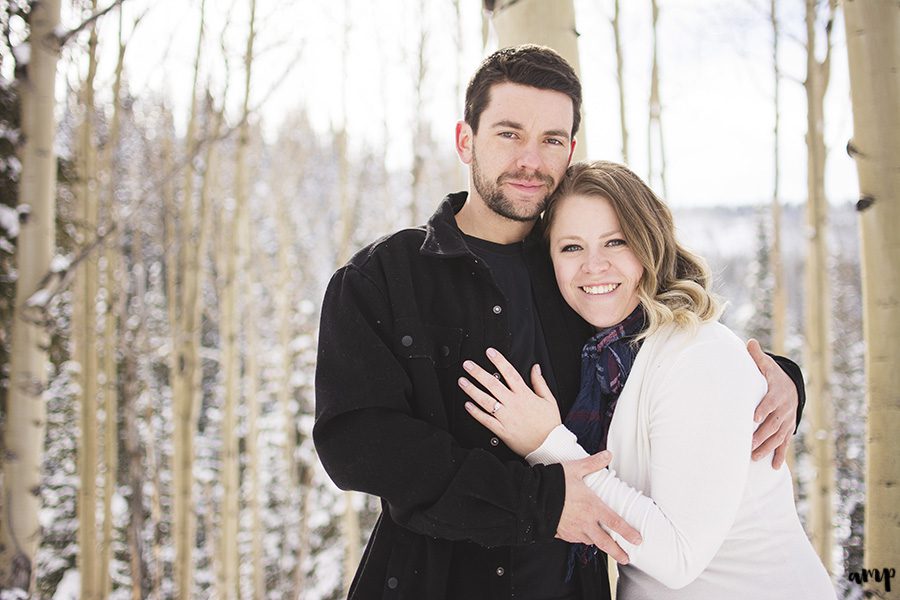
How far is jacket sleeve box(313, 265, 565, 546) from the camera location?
148 cm

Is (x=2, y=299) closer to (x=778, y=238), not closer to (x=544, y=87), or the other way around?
(x=544, y=87)

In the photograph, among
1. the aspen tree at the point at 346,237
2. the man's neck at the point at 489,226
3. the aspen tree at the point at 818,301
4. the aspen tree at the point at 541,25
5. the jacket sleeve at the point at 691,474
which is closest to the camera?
the jacket sleeve at the point at 691,474

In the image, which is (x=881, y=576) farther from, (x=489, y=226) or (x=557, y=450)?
(x=489, y=226)

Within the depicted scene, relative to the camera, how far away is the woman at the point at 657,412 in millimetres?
1472

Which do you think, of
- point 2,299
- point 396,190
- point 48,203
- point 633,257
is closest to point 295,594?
point 2,299

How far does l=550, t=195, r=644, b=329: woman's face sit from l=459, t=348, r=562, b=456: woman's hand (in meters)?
0.33

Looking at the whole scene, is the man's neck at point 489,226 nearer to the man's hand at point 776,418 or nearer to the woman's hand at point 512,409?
the woman's hand at point 512,409

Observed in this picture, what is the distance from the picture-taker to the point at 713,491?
4.78 ft

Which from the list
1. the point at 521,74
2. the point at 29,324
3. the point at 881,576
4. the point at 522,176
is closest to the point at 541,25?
the point at 521,74

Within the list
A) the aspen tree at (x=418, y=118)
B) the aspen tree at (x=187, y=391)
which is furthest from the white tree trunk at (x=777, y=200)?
the aspen tree at (x=187, y=391)

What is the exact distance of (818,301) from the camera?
5.35 m

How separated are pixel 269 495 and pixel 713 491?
1482cm

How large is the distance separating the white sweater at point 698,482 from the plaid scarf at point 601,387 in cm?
6

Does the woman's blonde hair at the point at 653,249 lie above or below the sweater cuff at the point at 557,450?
above
